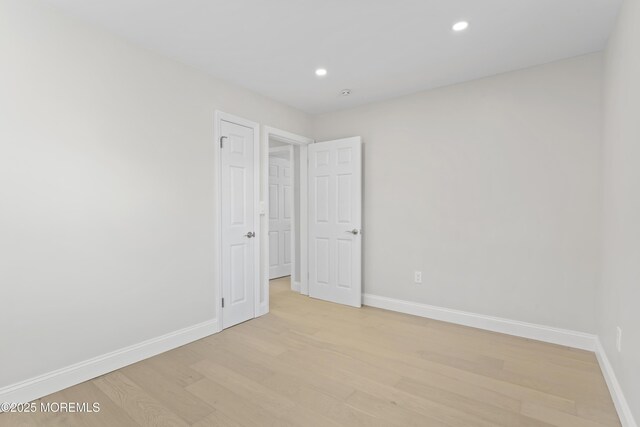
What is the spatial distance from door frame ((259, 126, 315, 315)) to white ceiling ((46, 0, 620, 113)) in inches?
29.4

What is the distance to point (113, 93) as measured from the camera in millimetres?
2346

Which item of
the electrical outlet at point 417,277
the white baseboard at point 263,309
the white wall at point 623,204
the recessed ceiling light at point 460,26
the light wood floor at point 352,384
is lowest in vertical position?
the light wood floor at point 352,384

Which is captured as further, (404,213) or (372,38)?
(404,213)

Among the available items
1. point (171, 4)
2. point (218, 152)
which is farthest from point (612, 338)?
point (171, 4)

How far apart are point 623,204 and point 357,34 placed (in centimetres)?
209

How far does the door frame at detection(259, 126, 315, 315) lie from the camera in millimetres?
3586

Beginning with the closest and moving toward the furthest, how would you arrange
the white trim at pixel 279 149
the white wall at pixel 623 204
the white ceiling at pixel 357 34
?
1. the white wall at pixel 623 204
2. the white ceiling at pixel 357 34
3. the white trim at pixel 279 149

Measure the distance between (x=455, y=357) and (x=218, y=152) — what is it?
2.81 metres

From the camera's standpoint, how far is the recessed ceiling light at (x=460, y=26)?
7.29 feet

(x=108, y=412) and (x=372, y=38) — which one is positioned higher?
(x=372, y=38)

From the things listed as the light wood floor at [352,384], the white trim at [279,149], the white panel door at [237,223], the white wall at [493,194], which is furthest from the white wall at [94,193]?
the white wall at [493,194]

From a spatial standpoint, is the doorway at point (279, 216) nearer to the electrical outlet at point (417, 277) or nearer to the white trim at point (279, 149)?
the white trim at point (279, 149)

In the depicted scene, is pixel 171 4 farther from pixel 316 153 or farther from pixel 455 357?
pixel 455 357

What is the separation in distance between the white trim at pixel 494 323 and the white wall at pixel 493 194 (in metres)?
0.06
